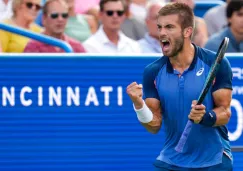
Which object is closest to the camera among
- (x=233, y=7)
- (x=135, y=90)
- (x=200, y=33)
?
(x=135, y=90)

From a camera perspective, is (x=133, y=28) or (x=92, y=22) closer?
(x=133, y=28)

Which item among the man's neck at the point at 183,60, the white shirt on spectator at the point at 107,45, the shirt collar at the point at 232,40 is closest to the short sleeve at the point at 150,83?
the man's neck at the point at 183,60

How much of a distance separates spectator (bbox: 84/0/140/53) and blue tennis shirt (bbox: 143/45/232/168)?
3.81 m

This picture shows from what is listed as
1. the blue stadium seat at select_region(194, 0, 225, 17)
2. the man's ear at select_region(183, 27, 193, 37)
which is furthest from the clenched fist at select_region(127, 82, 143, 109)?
the blue stadium seat at select_region(194, 0, 225, 17)

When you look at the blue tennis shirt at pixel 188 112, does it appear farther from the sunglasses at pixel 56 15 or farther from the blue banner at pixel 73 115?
the sunglasses at pixel 56 15

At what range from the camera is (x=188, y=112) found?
6809 mm

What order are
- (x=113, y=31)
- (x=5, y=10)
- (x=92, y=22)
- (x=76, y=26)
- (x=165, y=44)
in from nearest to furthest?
(x=165, y=44) < (x=113, y=31) < (x=76, y=26) < (x=5, y=10) < (x=92, y=22)

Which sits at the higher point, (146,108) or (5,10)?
(5,10)

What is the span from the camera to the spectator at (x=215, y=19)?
1155 centimetres

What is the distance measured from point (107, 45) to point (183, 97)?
13.1 feet

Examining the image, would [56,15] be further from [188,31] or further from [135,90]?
[135,90]

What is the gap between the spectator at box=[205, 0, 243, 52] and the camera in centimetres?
1003

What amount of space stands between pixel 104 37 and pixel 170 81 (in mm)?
3909

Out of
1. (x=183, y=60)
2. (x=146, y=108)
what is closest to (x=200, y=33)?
(x=183, y=60)
